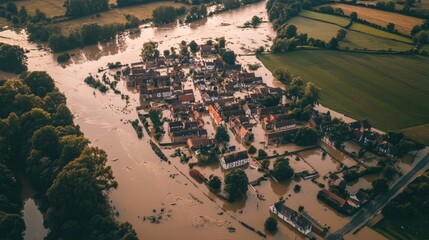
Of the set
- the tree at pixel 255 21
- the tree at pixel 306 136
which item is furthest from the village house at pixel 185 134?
the tree at pixel 255 21

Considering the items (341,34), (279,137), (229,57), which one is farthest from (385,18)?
(279,137)

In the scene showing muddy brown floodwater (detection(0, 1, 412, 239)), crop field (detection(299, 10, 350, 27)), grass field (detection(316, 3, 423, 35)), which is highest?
grass field (detection(316, 3, 423, 35))

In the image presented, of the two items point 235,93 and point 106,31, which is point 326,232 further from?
point 106,31

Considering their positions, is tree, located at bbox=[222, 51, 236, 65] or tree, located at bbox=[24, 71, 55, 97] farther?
tree, located at bbox=[222, 51, 236, 65]

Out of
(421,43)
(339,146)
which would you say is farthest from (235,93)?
(421,43)

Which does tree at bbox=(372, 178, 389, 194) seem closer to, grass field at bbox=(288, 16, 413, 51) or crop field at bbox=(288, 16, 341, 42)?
grass field at bbox=(288, 16, 413, 51)

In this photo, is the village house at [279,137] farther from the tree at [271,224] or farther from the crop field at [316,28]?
the crop field at [316,28]

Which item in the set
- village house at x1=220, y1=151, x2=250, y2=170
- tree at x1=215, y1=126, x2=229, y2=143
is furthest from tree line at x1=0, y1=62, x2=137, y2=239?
tree at x1=215, y1=126, x2=229, y2=143
